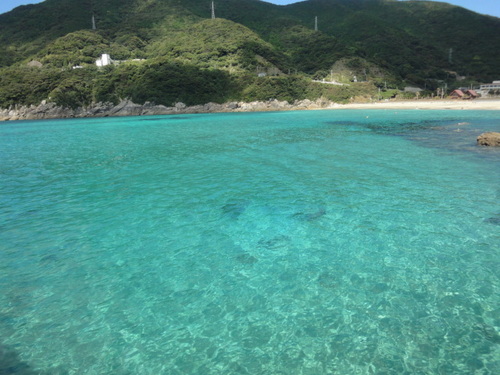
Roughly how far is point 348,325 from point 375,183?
29.5 feet

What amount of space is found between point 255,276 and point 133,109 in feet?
290

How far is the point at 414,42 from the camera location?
545 ft

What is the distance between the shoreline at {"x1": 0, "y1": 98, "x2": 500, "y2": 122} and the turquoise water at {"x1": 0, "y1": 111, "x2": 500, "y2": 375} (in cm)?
7261

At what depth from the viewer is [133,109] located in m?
84.7

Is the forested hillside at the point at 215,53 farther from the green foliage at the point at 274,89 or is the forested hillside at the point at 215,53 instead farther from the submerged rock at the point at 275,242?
the submerged rock at the point at 275,242

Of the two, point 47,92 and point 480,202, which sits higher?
point 47,92

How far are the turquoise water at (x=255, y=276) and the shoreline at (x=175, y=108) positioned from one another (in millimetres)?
72611

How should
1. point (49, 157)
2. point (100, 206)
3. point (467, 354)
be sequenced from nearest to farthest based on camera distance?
point (467, 354) → point (100, 206) → point (49, 157)

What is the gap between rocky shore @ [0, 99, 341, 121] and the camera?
78.9 m

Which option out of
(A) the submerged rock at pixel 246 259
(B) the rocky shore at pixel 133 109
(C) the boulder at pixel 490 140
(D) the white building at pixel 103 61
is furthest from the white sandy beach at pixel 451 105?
(D) the white building at pixel 103 61

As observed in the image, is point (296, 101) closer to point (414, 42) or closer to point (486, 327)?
point (486, 327)

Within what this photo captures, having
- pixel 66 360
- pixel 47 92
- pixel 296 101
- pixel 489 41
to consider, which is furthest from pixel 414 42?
pixel 66 360

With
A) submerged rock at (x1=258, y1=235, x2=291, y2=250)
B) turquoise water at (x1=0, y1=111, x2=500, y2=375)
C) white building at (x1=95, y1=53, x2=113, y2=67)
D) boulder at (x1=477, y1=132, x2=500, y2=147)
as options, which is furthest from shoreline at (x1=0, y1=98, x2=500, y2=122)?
submerged rock at (x1=258, y1=235, x2=291, y2=250)

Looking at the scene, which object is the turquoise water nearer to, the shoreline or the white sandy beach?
the white sandy beach
